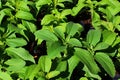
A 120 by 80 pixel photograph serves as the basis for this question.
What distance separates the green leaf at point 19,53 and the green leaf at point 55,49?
150 mm

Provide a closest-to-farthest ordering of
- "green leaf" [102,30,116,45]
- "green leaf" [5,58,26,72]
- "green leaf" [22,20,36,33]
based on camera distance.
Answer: "green leaf" [5,58,26,72], "green leaf" [102,30,116,45], "green leaf" [22,20,36,33]

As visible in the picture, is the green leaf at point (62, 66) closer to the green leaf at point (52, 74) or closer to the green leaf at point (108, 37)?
the green leaf at point (52, 74)

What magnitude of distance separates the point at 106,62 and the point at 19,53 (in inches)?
18.6

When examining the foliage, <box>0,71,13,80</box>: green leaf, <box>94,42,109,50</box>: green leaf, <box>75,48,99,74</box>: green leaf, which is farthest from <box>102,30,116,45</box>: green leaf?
<box>0,71,13,80</box>: green leaf

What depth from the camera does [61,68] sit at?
1.59 meters

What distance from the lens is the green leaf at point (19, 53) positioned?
1.65 m

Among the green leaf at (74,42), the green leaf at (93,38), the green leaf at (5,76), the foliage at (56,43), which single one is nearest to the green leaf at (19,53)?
the foliage at (56,43)

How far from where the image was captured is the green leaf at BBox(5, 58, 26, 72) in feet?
5.31

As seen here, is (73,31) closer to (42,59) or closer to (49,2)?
(42,59)

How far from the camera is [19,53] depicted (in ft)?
5.48

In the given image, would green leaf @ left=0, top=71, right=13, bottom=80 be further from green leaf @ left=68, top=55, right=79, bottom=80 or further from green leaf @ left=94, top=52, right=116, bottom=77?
green leaf @ left=94, top=52, right=116, bottom=77

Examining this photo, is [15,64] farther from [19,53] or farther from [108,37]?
[108,37]

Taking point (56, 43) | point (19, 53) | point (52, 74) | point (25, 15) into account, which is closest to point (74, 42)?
point (56, 43)

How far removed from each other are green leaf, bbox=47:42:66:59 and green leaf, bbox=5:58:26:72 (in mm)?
177
